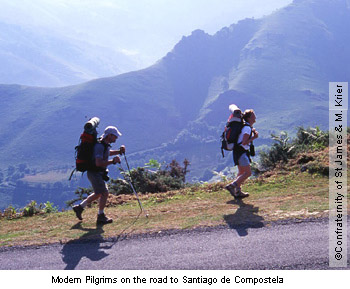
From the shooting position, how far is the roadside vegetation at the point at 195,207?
720 cm

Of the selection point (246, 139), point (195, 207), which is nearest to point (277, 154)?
point (246, 139)

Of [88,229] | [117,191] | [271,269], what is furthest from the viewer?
[117,191]

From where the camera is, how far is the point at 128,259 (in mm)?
5863

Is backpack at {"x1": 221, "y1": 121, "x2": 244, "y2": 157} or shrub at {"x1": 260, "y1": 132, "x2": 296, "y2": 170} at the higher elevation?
backpack at {"x1": 221, "y1": 121, "x2": 244, "y2": 157}

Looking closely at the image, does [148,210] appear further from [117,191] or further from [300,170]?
[300,170]

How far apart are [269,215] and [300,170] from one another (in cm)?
387

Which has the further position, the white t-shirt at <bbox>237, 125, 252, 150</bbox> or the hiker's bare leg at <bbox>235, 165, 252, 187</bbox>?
the hiker's bare leg at <bbox>235, 165, 252, 187</bbox>

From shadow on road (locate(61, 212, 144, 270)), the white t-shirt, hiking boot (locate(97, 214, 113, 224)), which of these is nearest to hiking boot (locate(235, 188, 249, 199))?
the white t-shirt

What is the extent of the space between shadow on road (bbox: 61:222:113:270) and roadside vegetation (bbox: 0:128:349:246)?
0.41ft

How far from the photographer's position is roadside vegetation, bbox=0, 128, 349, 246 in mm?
7203

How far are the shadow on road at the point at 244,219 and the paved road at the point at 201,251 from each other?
4cm

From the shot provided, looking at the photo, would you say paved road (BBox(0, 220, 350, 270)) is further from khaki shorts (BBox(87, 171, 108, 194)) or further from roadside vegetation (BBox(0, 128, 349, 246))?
khaki shorts (BBox(87, 171, 108, 194))

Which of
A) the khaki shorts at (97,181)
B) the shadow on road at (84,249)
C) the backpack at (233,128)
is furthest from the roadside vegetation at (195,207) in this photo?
the backpack at (233,128)

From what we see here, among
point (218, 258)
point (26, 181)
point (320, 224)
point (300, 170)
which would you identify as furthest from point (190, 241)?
point (26, 181)
